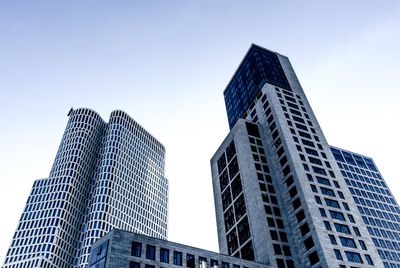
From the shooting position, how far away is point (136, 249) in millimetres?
61750

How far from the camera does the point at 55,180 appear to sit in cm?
17612

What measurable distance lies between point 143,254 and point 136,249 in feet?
4.94

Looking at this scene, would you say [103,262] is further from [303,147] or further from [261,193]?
[303,147]

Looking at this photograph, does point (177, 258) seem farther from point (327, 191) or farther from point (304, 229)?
point (327, 191)

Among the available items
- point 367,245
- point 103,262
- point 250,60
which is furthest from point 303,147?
point 103,262

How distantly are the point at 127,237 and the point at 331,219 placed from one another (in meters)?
46.0

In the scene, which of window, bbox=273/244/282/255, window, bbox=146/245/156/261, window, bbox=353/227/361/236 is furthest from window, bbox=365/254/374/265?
window, bbox=146/245/156/261

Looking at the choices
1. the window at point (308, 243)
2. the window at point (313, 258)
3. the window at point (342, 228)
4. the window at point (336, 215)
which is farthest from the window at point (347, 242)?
the window at point (313, 258)

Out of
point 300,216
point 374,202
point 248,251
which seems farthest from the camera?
point 374,202

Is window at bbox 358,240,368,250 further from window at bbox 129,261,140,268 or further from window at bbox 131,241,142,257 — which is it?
window at bbox 129,261,140,268

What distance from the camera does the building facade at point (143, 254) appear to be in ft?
194

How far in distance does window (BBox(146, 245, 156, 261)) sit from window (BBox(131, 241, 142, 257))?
53.6 inches

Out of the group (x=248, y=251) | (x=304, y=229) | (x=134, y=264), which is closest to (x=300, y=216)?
(x=304, y=229)

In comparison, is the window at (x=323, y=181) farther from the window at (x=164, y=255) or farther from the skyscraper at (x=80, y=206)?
the skyscraper at (x=80, y=206)
